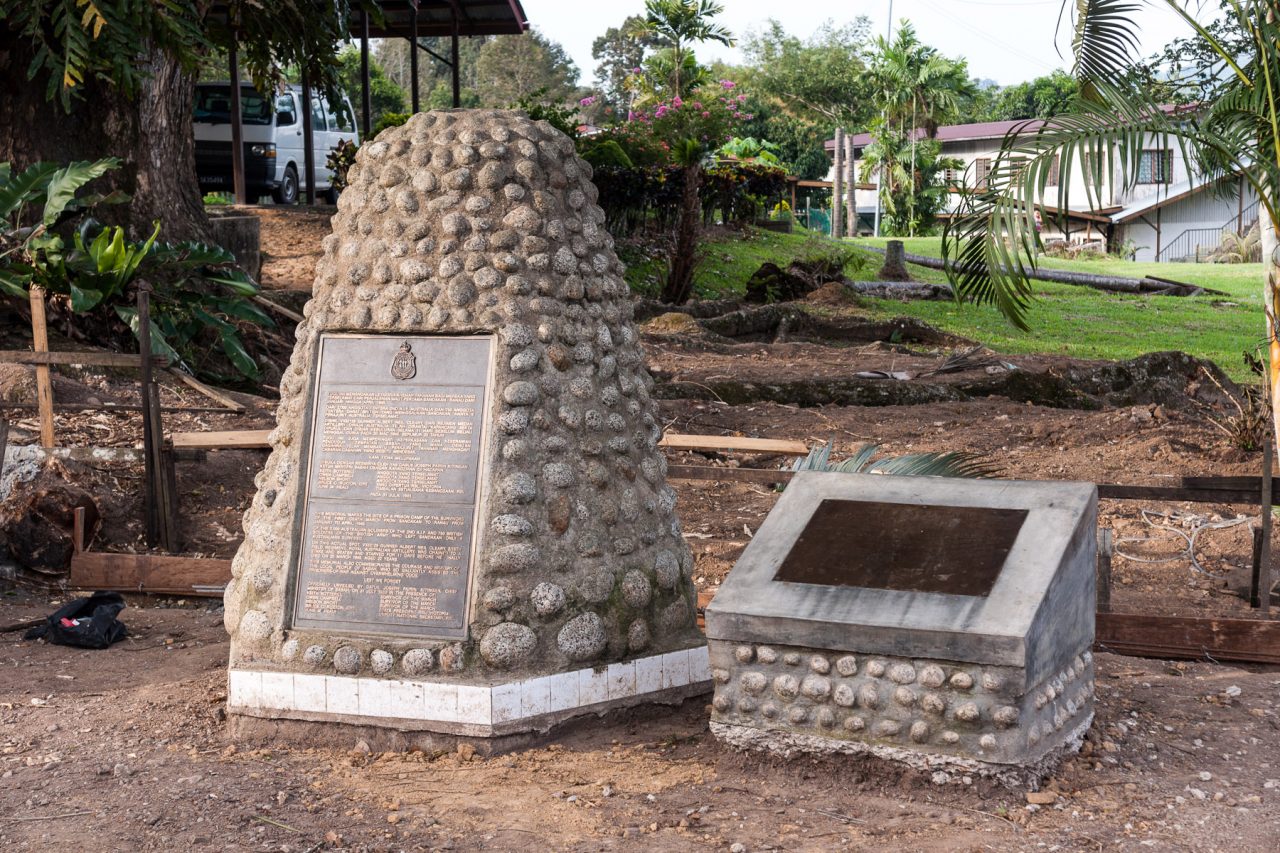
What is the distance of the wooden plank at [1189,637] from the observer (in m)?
5.15

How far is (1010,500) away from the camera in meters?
4.25

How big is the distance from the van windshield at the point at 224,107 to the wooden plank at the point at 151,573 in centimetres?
1445

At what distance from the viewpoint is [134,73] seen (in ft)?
31.4

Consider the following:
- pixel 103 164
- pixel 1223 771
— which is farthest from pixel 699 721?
pixel 103 164

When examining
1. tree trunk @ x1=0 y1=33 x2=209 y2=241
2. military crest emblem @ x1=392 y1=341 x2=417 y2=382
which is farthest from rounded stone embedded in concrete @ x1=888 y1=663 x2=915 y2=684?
tree trunk @ x1=0 y1=33 x2=209 y2=241

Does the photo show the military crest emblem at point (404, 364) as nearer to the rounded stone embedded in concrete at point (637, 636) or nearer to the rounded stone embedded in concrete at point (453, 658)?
the rounded stone embedded in concrete at point (453, 658)

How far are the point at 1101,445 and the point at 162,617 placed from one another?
641 centimetres

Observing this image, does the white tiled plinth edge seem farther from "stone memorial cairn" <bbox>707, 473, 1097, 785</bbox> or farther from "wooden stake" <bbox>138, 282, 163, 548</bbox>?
"wooden stake" <bbox>138, 282, 163, 548</bbox>

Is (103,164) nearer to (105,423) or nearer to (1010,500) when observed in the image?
(105,423)

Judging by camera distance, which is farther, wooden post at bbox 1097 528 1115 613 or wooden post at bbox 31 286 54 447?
wooden post at bbox 31 286 54 447

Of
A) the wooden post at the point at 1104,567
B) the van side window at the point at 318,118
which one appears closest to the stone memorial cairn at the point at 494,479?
the wooden post at the point at 1104,567

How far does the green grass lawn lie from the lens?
15.9m

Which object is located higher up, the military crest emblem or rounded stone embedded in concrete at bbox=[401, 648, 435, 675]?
the military crest emblem

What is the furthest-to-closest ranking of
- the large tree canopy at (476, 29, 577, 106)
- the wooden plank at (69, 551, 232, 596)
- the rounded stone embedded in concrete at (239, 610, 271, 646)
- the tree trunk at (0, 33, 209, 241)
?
the large tree canopy at (476, 29, 577, 106)
the tree trunk at (0, 33, 209, 241)
the wooden plank at (69, 551, 232, 596)
the rounded stone embedded in concrete at (239, 610, 271, 646)
